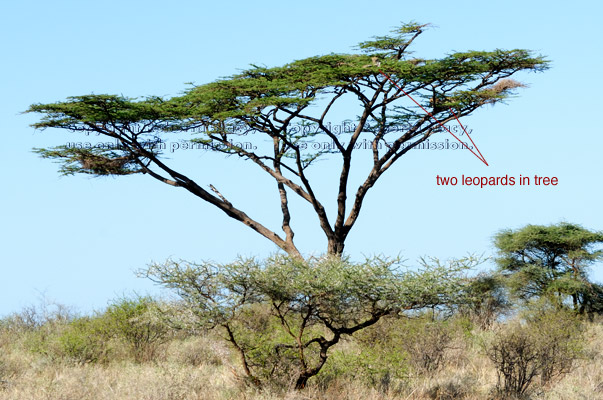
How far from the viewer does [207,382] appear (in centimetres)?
989

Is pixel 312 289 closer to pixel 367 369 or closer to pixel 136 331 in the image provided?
pixel 367 369

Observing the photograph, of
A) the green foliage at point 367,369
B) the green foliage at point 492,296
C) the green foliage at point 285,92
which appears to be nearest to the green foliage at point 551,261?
the green foliage at point 492,296

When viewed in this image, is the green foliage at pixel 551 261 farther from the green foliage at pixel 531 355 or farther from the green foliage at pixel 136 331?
the green foliage at pixel 136 331

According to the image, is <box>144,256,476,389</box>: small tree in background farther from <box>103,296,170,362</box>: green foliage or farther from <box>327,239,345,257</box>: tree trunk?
<box>327,239,345,257</box>: tree trunk

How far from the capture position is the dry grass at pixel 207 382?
9.12 m

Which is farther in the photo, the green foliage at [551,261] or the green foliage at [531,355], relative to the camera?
the green foliage at [551,261]

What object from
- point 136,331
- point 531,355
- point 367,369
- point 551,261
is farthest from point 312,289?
point 551,261

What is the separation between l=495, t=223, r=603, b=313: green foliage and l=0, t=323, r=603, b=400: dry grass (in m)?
6.91

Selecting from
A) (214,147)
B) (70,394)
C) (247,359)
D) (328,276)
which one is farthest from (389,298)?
(214,147)

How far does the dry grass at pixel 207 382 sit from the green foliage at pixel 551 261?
6913mm

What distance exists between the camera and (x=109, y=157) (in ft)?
59.4

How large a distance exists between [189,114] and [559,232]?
11441 millimetres

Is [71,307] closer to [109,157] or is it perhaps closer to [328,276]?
[109,157]

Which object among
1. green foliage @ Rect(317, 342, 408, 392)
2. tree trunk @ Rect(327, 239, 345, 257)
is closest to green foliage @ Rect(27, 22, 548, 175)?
tree trunk @ Rect(327, 239, 345, 257)
